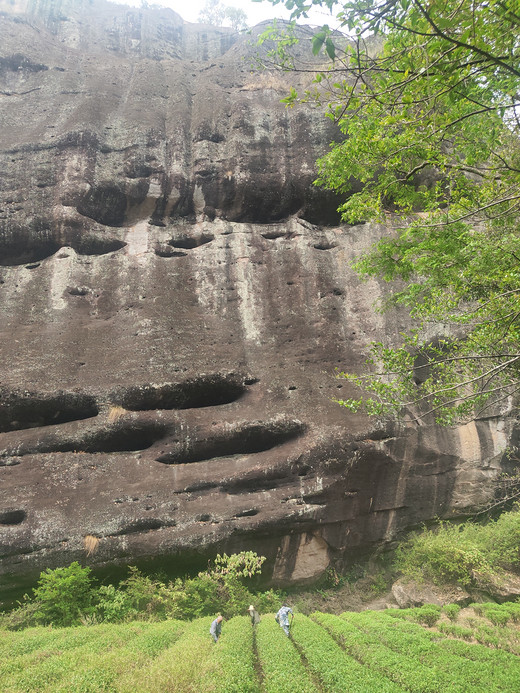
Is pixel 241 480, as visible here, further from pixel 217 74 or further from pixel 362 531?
pixel 217 74

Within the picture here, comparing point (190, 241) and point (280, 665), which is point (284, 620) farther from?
point (190, 241)

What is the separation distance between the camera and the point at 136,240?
48.2ft

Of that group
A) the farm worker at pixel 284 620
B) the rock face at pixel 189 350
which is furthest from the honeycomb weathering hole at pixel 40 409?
the farm worker at pixel 284 620

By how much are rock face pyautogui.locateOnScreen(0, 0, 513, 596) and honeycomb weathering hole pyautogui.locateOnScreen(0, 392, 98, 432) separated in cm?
6

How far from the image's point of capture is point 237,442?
1176cm

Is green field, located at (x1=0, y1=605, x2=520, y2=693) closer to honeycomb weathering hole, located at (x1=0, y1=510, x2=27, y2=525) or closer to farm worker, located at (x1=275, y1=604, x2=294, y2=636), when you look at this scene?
farm worker, located at (x1=275, y1=604, x2=294, y2=636)

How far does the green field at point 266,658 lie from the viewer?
17.6ft

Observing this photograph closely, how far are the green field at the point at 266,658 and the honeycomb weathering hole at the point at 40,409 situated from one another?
17.2ft

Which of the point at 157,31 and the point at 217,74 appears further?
the point at 157,31

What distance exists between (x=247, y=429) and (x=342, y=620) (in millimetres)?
4856

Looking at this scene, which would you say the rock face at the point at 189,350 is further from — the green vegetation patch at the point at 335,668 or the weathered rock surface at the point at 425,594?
the green vegetation patch at the point at 335,668

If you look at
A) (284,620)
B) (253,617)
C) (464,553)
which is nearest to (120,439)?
(253,617)

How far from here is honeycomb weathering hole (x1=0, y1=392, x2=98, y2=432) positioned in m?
11.4

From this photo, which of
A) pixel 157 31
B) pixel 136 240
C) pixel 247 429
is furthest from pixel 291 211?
pixel 157 31
